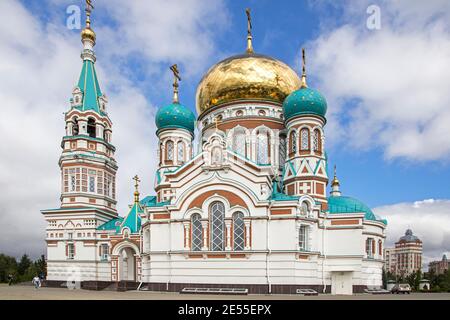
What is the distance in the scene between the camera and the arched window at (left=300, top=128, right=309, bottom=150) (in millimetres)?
23172

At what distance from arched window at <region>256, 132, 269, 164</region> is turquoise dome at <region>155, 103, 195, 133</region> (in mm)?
4815

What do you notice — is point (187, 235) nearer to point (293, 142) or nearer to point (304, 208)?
point (304, 208)

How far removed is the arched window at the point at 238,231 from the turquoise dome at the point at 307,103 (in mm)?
7143

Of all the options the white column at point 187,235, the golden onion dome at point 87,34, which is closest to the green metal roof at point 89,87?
the golden onion dome at point 87,34

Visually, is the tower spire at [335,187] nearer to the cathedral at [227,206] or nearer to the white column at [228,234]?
the cathedral at [227,206]

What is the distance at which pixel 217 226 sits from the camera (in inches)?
832

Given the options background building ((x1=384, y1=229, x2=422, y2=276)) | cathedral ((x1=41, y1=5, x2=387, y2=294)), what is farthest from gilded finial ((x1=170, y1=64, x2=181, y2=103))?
background building ((x1=384, y1=229, x2=422, y2=276))

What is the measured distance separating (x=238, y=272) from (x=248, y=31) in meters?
18.8

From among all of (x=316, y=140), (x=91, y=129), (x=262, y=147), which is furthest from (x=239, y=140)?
(x=91, y=129)

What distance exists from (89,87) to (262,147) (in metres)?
16.1

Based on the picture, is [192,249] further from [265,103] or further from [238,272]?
[265,103]

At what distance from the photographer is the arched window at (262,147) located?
86.0 ft

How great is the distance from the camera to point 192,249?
21328mm
